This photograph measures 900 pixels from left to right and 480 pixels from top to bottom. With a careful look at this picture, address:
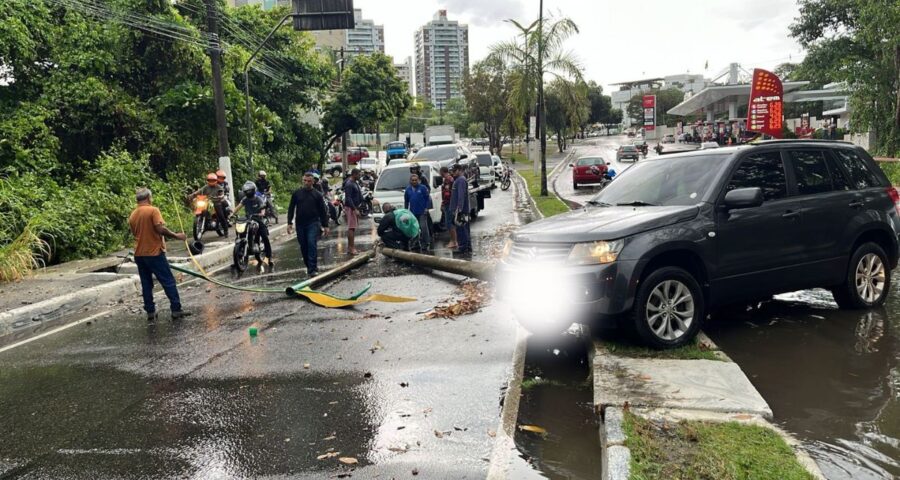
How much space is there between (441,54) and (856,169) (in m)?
177

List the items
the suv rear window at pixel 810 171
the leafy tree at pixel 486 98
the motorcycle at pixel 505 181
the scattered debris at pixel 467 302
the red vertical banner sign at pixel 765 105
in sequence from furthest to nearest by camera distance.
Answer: the leafy tree at pixel 486 98 < the motorcycle at pixel 505 181 < the red vertical banner sign at pixel 765 105 < the scattered debris at pixel 467 302 < the suv rear window at pixel 810 171

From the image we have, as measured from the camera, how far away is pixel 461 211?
13445 millimetres

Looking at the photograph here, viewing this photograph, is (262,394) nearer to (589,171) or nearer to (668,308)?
(668,308)

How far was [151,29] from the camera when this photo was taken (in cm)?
2208

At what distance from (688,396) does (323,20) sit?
1944cm

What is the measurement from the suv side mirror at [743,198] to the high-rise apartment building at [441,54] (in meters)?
173

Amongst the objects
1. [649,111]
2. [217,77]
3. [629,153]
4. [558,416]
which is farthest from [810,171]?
[649,111]

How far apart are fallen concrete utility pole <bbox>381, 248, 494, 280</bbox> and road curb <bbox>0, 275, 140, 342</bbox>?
4.57m

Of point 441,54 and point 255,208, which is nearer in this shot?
point 255,208

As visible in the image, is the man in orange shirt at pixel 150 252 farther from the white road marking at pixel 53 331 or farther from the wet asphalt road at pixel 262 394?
the white road marking at pixel 53 331

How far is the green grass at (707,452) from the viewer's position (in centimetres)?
369

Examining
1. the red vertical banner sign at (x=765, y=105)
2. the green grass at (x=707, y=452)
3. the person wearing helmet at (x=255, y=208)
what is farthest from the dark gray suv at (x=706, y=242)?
the red vertical banner sign at (x=765, y=105)

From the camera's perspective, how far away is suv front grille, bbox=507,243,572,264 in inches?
239

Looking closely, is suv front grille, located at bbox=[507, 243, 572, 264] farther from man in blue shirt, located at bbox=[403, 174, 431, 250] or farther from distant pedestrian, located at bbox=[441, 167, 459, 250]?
distant pedestrian, located at bbox=[441, 167, 459, 250]
